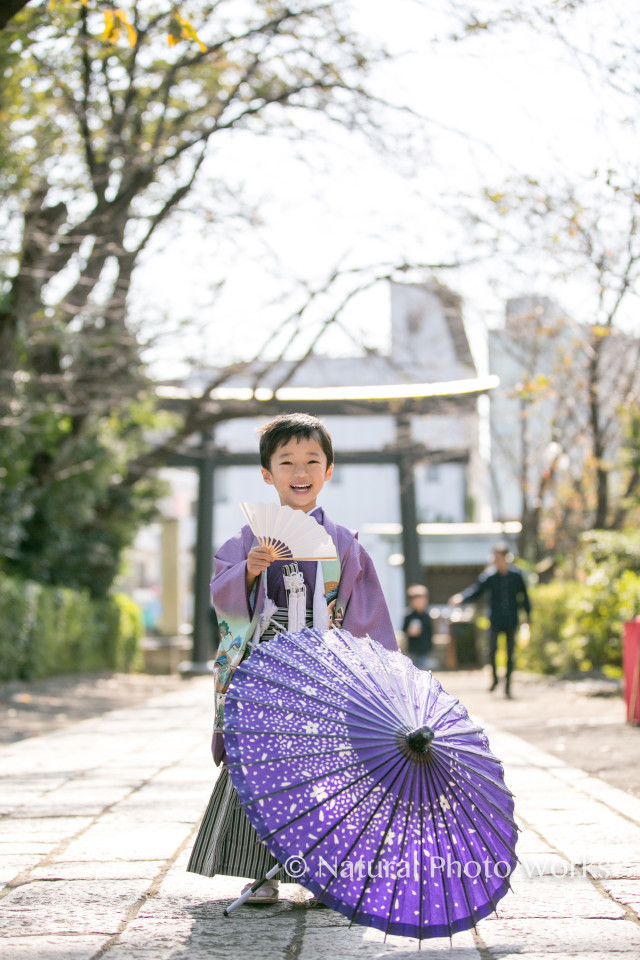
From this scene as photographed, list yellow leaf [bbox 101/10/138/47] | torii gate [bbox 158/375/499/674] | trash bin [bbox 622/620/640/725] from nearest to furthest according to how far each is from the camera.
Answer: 1. yellow leaf [bbox 101/10/138/47]
2. trash bin [bbox 622/620/640/725]
3. torii gate [bbox 158/375/499/674]

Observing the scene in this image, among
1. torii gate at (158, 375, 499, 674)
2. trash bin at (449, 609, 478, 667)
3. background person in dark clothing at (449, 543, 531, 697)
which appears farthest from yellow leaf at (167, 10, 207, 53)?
trash bin at (449, 609, 478, 667)

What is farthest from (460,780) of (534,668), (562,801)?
(534,668)

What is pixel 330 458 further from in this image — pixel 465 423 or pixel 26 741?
pixel 465 423

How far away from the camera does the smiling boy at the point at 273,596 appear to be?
3.11 meters

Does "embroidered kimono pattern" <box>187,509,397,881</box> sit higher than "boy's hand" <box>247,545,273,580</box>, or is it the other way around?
"boy's hand" <box>247,545,273,580</box>

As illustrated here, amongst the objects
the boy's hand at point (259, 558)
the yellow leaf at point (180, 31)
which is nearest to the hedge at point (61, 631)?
the yellow leaf at point (180, 31)

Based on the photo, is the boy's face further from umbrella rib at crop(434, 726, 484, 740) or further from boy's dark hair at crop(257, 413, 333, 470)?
umbrella rib at crop(434, 726, 484, 740)

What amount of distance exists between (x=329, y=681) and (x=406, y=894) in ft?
1.79

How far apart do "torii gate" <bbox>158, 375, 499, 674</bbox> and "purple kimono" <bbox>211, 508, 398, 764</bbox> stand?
11.1 metres

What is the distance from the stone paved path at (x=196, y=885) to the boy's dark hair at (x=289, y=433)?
1.37 m

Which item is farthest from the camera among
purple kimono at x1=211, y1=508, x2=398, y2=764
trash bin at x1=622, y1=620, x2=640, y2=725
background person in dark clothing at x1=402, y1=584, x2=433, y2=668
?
background person in dark clothing at x1=402, y1=584, x2=433, y2=668

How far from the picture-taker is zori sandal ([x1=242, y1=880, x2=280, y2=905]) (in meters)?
3.05

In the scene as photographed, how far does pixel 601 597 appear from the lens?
481 inches

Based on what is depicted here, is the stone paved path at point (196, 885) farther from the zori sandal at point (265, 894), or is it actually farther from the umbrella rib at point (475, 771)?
the umbrella rib at point (475, 771)
